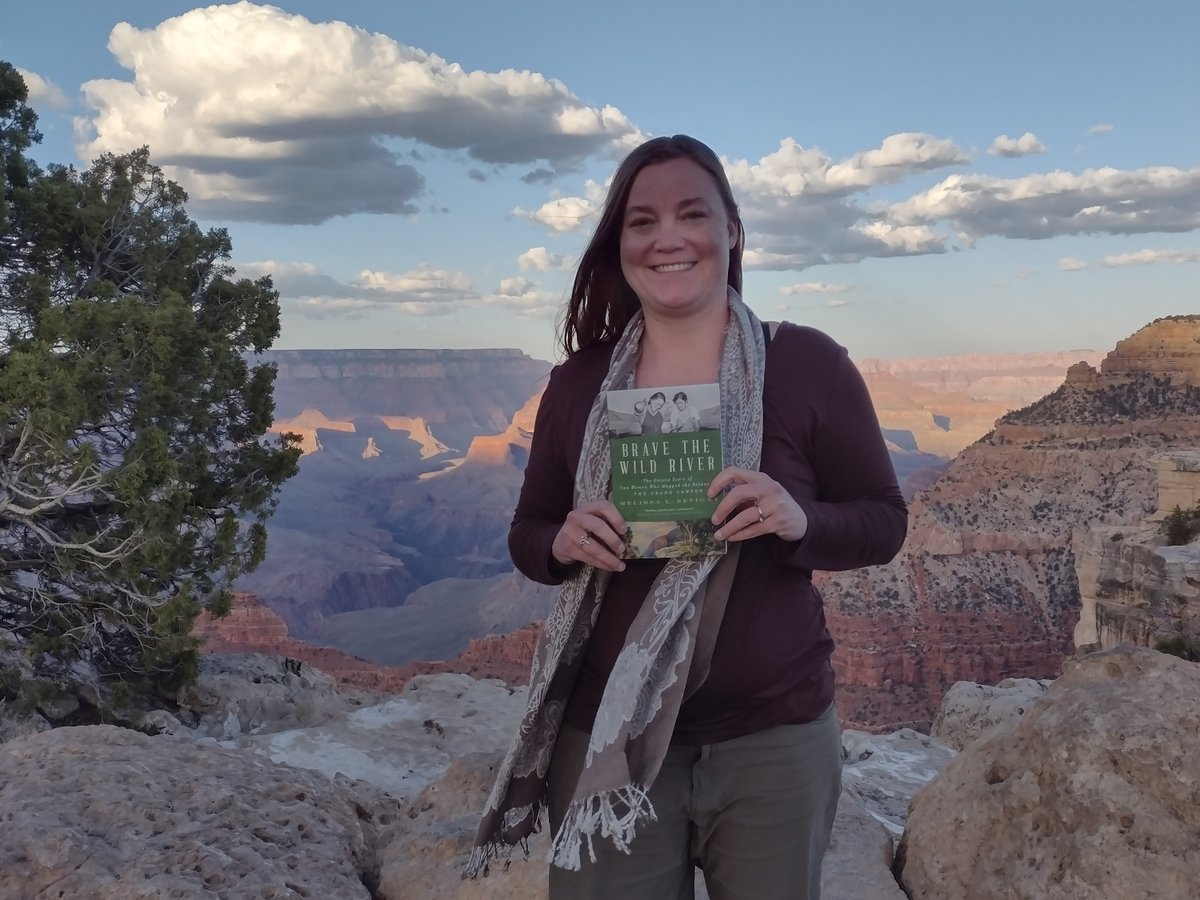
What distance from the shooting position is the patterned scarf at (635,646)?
1.83 meters

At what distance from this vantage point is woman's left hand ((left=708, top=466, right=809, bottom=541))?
176cm

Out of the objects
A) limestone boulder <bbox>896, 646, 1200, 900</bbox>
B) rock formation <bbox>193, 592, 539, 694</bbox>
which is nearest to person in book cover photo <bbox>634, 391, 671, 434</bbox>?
limestone boulder <bbox>896, 646, 1200, 900</bbox>

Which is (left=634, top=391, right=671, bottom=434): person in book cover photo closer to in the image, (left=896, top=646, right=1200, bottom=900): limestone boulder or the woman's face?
the woman's face

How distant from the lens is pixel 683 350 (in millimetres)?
2047

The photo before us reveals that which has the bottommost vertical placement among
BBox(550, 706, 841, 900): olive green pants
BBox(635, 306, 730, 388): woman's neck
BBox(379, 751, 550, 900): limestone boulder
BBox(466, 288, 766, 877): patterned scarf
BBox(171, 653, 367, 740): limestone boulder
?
BBox(171, 653, 367, 740): limestone boulder

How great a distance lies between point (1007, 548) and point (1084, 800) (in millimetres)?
39179

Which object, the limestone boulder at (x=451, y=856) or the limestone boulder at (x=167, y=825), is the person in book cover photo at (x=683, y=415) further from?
the limestone boulder at (x=167, y=825)

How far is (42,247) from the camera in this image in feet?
35.2

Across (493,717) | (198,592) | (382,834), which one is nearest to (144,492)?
(198,592)

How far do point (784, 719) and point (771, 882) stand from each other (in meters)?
0.32

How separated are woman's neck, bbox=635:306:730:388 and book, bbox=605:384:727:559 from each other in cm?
13

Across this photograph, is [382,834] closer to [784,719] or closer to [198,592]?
[784,719]

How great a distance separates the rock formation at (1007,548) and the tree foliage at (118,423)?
26.6m

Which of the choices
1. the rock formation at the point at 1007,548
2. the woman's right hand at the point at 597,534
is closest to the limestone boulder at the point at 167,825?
the woman's right hand at the point at 597,534
